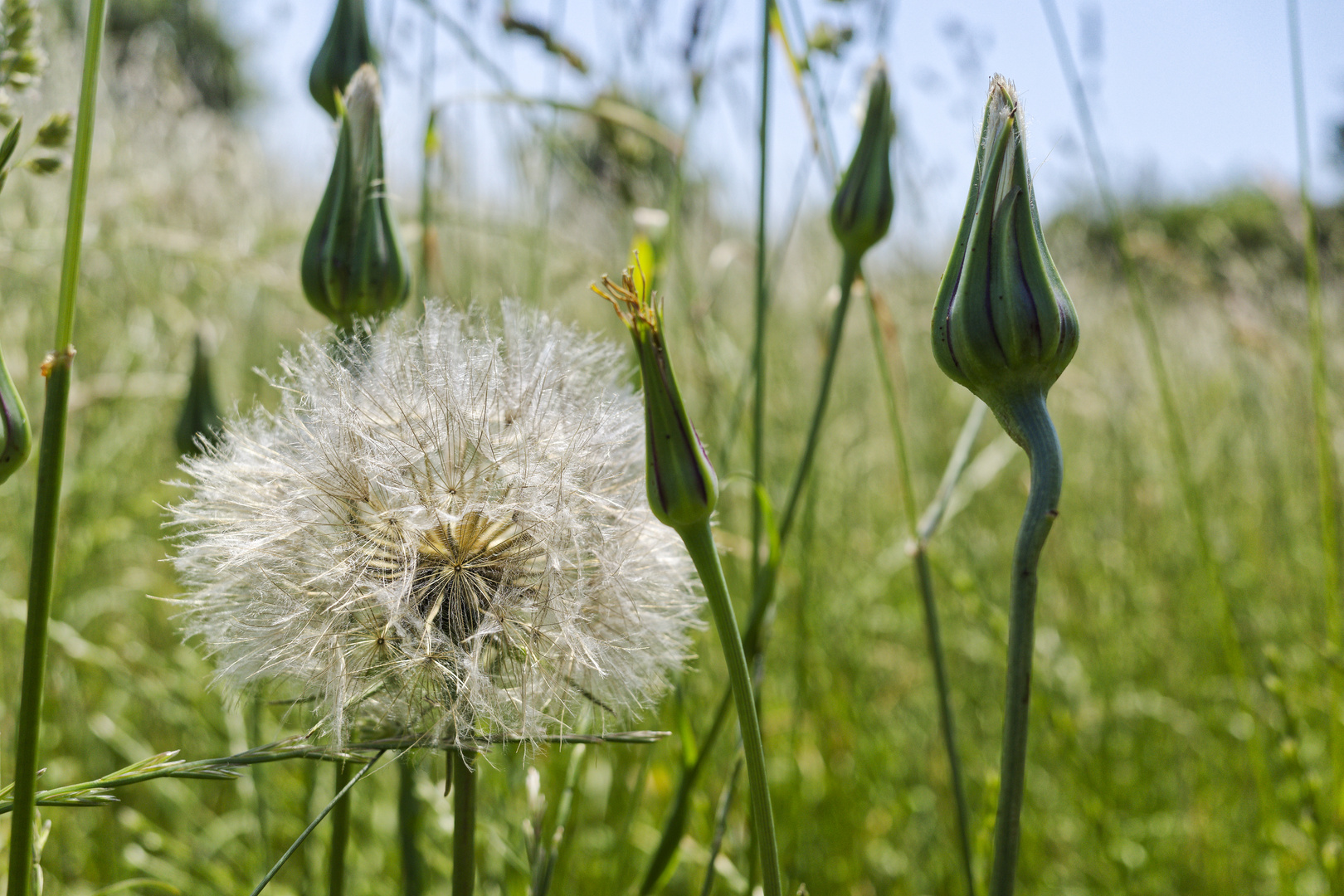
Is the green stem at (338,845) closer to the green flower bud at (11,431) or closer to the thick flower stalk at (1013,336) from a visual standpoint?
the green flower bud at (11,431)

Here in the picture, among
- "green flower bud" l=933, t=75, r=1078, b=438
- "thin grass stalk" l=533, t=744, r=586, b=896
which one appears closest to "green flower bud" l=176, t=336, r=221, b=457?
"thin grass stalk" l=533, t=744, r=586, b=896

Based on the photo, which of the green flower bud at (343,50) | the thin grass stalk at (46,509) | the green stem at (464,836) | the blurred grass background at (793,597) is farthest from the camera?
the blurred grass background at (793,597)

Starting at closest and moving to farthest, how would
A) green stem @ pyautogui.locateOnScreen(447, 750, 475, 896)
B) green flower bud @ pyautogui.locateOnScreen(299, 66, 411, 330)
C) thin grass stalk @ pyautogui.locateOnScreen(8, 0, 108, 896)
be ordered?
1. thin grass stalk @ pyautogui.locateOnScreen(8, 0, 108, 896)
2. green stem @ pyautogui.locateOnScreen(447, 750, 475, 896)
3. green flower bud @ pyautogui.locateOnScreen(299, 66, 411, 330)

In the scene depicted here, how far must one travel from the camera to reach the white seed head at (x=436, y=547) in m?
0.66

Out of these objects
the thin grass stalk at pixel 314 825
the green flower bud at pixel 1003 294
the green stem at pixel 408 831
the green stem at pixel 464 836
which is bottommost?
the green stem at pixel 408 831

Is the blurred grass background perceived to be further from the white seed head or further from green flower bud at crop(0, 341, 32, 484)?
green flower bud at crop(0, 341, 32, 484)

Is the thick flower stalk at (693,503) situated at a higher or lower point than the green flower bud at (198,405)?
lower

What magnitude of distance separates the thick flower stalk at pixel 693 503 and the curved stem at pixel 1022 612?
0.50 feet

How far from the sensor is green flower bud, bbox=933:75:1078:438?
521 millimetres

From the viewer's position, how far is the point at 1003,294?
0.53m

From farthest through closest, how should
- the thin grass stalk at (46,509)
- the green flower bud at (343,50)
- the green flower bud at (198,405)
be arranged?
the green flower bud at (198,405) → the green flower bud at (343,50) → the thin grass stalk at (46,509)

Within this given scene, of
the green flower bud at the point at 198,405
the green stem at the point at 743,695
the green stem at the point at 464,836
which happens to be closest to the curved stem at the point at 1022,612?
the green stem at the point at 743,695

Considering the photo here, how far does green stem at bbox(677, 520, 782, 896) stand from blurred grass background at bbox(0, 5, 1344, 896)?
0.19m

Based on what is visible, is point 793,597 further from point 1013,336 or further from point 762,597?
point 1013,336
